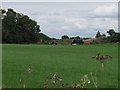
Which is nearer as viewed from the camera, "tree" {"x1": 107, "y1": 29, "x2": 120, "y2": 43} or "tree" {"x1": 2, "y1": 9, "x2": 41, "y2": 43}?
"tree" {"x1": 107, "y1": 29, "x2": 120, "y2": 43}

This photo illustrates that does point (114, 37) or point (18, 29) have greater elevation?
point (18, 29)

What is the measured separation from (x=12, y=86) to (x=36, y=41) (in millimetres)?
66130

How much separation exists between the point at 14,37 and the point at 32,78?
197 feet

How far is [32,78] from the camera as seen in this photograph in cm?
746

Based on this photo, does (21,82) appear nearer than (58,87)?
No

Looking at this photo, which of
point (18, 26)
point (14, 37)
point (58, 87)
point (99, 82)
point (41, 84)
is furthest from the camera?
point (18, 26)

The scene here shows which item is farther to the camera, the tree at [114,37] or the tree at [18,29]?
the tree at [18,29]

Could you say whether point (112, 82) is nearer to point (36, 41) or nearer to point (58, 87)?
point (58, 87)

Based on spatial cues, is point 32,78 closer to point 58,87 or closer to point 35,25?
point 58,87

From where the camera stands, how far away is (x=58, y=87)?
6.02 m

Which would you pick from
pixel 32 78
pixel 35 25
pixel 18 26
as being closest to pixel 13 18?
pixel 18 26

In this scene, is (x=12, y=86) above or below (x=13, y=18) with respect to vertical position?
below

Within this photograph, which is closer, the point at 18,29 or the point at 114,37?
the point at 114,37

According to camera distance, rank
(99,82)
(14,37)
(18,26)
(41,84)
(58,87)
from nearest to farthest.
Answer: (58,87) < (41,84) < (99,82) < (14,37) < (18,26)
